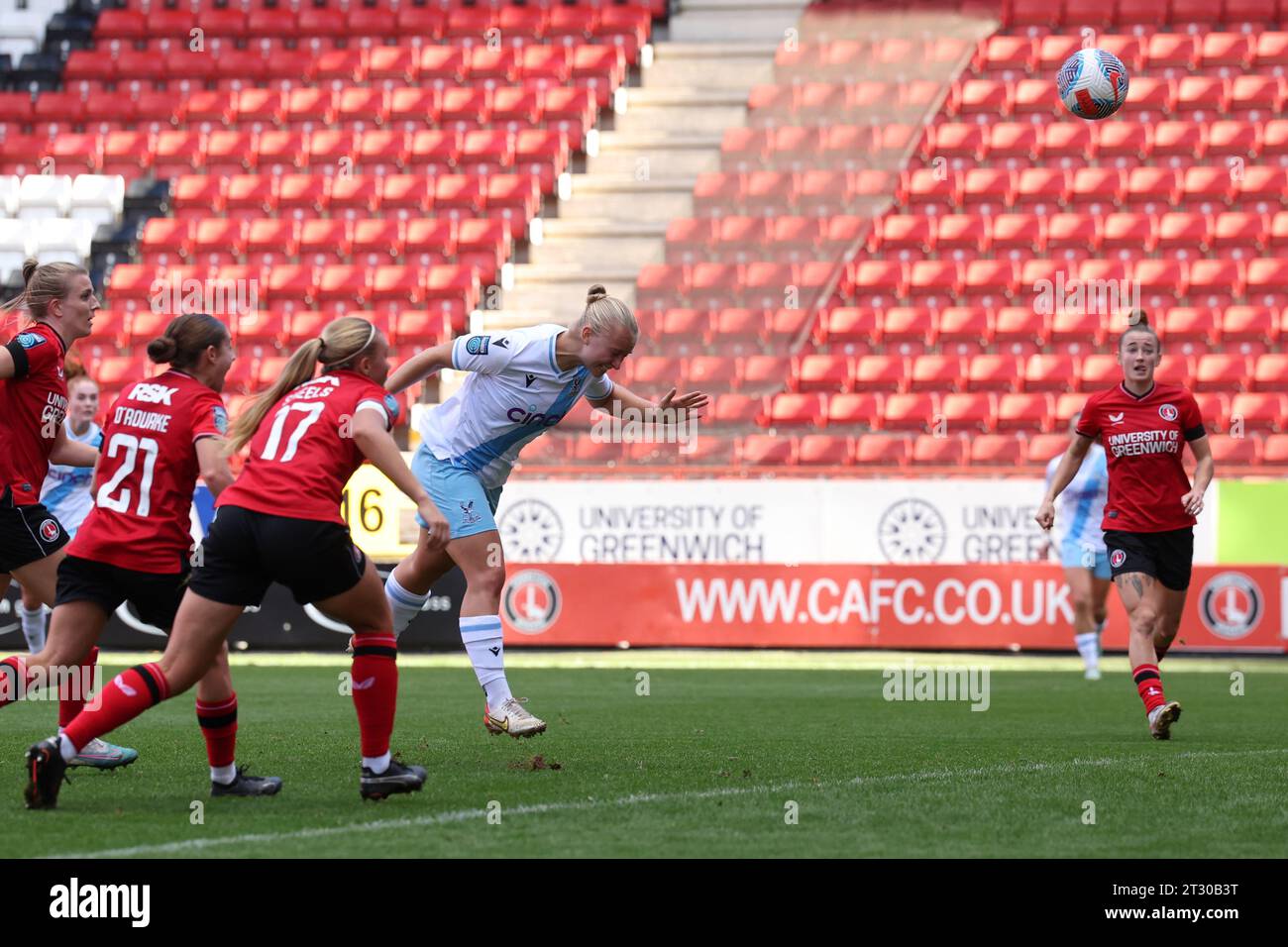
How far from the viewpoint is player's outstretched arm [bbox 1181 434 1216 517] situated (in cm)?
959

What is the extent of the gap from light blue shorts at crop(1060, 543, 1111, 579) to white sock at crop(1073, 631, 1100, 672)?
23.7 inches

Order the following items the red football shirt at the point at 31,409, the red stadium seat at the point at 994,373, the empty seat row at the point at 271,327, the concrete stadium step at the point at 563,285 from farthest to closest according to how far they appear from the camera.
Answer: the concrete stadium step at the point at 563,285, the empty seat row at the point at 271,327, the red stadium seat at the point at 994,373, the red football shirt at the point at 31,409

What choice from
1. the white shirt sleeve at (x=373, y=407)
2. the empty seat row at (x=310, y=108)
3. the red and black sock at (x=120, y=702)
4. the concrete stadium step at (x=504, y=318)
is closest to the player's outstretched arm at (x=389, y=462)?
the white shirt sleeve at (x=373, y=407)

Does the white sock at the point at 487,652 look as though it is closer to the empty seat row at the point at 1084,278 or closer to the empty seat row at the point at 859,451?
the empty seat row at the point at 859,451

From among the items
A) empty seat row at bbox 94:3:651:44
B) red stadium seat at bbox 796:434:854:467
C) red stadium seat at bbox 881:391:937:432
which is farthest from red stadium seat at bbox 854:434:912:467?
empty seat row at bbox 94:3:651:44

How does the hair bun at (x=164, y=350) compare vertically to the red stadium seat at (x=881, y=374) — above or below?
below

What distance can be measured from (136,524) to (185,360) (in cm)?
63

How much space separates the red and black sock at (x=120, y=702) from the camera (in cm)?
618

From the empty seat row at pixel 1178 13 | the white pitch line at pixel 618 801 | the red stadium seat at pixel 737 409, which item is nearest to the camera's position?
the white pitch line at pixel 618 801

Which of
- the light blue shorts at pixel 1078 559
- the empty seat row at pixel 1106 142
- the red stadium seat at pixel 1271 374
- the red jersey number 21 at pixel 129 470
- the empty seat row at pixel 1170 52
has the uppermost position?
the empty seat row at pixel 1170 52

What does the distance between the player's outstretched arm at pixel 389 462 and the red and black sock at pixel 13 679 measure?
190cm
